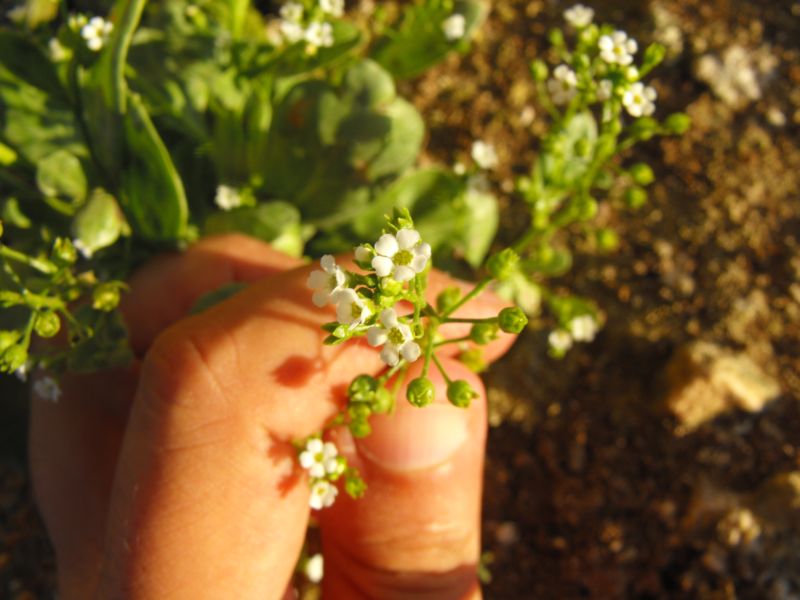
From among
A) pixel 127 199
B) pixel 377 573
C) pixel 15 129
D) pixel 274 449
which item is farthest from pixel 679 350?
pixel 15 129

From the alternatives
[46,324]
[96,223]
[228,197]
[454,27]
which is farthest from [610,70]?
[46,324]

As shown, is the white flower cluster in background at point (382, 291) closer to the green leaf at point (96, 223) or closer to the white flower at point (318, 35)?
the green leaf at point (96, 223)

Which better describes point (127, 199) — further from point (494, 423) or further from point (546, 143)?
point (494, 423)

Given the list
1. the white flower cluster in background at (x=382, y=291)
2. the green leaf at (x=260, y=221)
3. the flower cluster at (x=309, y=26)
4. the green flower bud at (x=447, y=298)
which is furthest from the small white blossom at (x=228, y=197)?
the white flower cluster in background at (x=382, y=291)

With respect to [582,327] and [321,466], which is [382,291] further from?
[582,327]

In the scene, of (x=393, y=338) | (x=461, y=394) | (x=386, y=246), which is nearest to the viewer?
(x=386, y=246)
